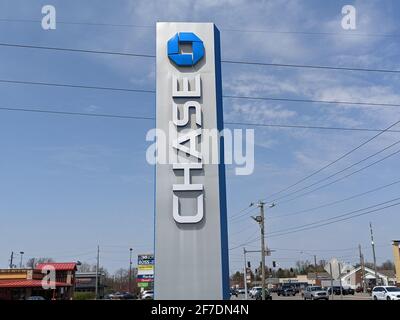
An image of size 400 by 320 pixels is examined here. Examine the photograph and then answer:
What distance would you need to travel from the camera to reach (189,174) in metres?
12.2

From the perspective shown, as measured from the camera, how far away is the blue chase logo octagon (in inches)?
509

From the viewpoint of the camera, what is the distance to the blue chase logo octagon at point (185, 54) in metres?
12.9

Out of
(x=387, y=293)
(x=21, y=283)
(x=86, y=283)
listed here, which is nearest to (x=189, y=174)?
(x=387, y=293)

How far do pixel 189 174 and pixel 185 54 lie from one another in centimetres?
357

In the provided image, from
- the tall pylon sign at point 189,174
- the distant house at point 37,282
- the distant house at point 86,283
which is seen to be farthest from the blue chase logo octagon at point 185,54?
the distant house at point 86,283

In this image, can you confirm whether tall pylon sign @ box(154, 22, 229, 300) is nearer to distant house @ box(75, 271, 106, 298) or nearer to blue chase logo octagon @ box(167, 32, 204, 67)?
blue chase logo octagon @ box(167, 32, 204, 67)

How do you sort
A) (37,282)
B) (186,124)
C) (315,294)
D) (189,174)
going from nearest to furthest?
(189,174) < (186,124) < (315,294) < (37,282)

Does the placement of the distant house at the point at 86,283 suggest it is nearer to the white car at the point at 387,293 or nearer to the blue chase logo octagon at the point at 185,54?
the white car at the point at 387,293

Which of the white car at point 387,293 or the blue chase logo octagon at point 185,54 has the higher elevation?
the blue chase logo octagon at point 185,54

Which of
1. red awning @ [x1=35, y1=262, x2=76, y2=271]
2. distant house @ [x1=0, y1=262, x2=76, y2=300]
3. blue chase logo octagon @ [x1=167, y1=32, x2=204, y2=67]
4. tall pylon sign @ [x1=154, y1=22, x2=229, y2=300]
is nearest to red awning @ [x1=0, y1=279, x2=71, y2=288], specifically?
distant house @ [x1=0, y1=262, x2=76, y2=300]

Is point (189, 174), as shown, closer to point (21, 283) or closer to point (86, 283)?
point (21, 283)

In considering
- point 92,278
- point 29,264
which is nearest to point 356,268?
point 92,278
